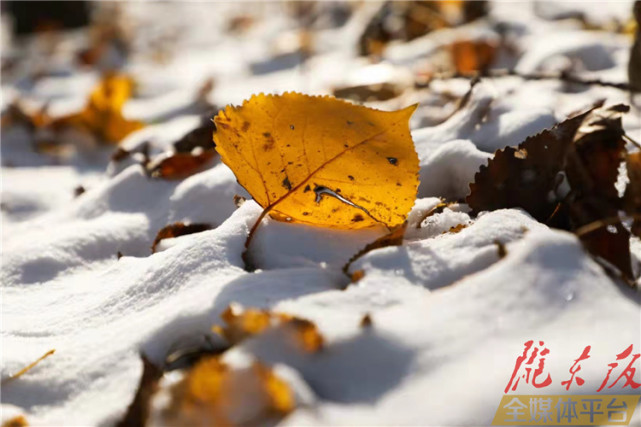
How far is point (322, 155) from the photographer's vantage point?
3.26 ft

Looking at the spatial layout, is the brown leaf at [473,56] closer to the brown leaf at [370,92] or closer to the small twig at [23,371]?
the brown leaf at [370,92]

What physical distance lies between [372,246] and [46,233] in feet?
3.03

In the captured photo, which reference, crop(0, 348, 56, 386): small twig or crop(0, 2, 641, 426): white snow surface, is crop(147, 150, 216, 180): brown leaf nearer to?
crop(0, 2, 641, 426): white snow surface

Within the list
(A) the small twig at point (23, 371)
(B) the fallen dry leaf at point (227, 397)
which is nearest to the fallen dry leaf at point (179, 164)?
(A) the small twig at point (23, 371)

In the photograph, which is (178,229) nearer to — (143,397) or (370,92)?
(143,397)

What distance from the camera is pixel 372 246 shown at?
3.23ft

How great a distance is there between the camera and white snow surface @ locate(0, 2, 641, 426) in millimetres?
753

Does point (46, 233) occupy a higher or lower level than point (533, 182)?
lower

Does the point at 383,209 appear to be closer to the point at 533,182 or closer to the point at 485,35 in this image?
the point at 533,182

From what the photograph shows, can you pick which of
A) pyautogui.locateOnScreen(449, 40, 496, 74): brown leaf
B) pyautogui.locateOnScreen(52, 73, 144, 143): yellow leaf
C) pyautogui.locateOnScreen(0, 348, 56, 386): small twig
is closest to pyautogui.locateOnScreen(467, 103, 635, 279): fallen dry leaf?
pyautogui.locateOnScreen(0, 348, 56, 386): small twig

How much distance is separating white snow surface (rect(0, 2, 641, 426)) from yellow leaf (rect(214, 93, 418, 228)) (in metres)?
0.07

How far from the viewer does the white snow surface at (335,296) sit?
0.75 metres

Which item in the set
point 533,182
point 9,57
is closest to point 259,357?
point 533,182

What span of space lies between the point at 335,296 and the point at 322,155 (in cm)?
24
